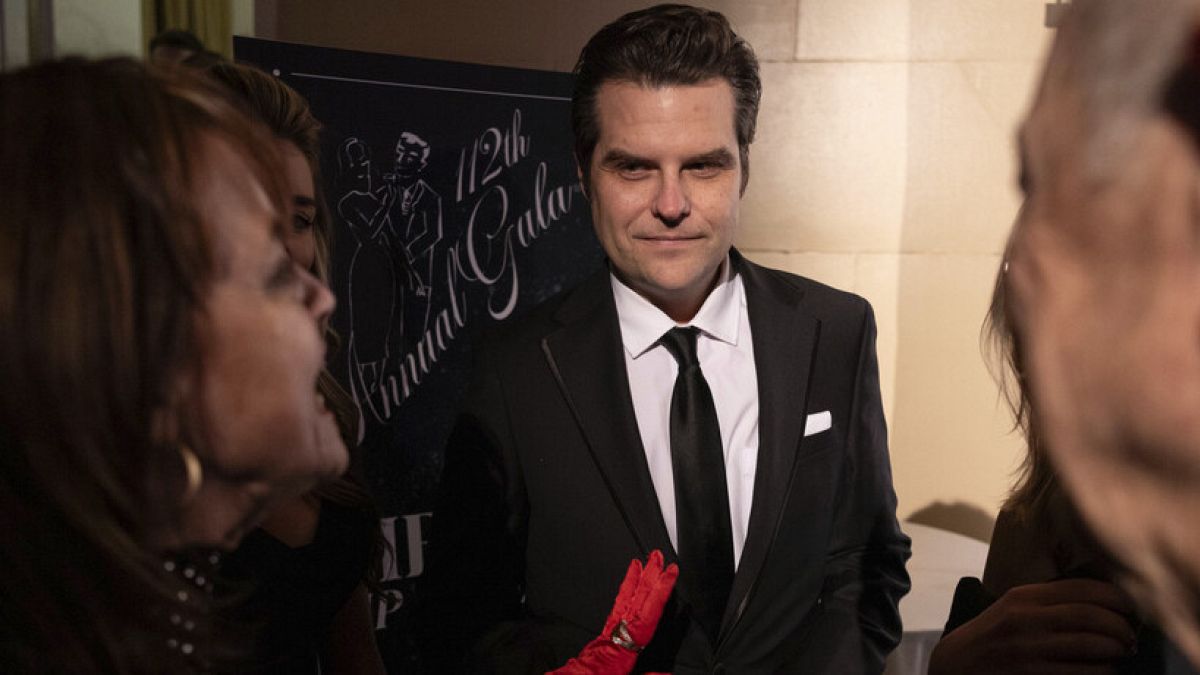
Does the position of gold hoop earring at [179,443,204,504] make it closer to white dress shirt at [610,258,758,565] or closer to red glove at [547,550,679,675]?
red glove at [547,550,679,675]

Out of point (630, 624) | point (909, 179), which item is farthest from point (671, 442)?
point (909, 179)

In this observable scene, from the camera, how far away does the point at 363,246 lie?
240 cm

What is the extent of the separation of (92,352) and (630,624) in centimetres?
67

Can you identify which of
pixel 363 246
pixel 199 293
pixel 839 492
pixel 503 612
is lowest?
pixel 503 612

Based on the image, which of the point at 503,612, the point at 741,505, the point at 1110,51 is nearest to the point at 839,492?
the point at 741,505

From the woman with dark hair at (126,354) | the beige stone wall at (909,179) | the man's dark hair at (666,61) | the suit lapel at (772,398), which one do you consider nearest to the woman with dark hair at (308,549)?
the woman with dark hair at (126,354)

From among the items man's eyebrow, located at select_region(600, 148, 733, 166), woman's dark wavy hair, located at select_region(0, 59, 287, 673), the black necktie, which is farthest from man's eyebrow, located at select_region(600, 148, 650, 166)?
woman's dark wavy hair, located at select_region(0, 59, 287, 673)

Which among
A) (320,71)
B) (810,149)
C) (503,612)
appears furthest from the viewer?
(810,149)

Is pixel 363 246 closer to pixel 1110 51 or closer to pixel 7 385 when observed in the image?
pixel 7 385

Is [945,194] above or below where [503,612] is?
above

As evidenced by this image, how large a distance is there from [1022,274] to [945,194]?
3156 mm

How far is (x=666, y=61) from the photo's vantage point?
169cm

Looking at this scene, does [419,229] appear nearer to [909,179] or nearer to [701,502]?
[701,502]

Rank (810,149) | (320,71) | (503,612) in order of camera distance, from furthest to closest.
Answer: (810,149) < (320,71) < (503,612)
